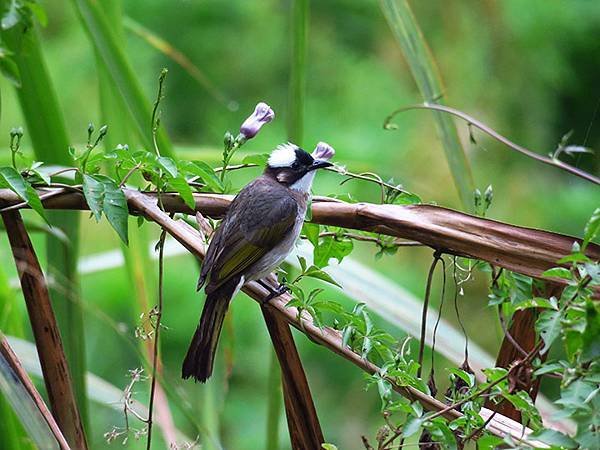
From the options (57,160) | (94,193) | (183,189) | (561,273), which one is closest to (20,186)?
(94,193)

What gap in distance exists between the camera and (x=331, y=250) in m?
1.34

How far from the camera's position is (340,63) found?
4.54 metres

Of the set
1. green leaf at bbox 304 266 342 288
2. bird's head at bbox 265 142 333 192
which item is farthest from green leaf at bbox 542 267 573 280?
bird's head at bbox 265 142 333 192

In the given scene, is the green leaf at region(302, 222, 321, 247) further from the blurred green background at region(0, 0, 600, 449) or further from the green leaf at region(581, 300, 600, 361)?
the blurred green background at region(0, 0, 600, 449)

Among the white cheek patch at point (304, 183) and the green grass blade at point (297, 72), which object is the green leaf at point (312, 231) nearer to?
the green grass blade at point (297, 72)

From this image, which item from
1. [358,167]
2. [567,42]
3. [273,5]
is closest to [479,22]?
[567,42]

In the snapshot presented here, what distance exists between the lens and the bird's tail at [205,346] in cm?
136

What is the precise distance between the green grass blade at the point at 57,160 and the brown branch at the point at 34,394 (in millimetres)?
295

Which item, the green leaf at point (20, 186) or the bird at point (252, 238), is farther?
the bird at point (252, 238)

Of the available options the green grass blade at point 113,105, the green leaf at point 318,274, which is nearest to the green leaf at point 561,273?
the green leaf at point 318,274

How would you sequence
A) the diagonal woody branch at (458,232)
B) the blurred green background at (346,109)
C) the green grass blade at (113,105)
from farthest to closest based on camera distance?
the blurred green background at (346,109)
the green grass blade at (113,105)
the diagonal woody branch at (458,232)

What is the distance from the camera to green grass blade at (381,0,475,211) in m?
1.46

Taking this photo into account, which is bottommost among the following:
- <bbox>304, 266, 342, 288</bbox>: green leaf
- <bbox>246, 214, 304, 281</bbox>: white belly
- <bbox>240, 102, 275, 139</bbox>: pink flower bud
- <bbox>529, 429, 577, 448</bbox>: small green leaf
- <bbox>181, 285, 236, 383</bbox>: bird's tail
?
<bbox>181, 285, 236, 383</bbox>: bird's tail

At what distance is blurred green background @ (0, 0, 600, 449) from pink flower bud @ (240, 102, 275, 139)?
7.09 feet
